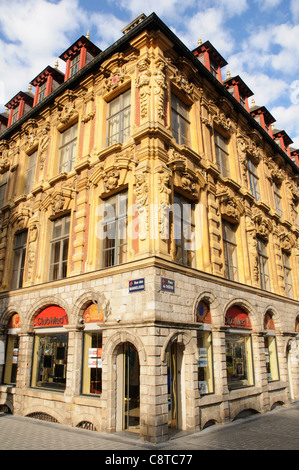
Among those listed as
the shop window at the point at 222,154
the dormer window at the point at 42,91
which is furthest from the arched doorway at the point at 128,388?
the dormer window at the point at 42,91

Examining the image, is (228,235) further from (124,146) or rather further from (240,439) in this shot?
(240,439)

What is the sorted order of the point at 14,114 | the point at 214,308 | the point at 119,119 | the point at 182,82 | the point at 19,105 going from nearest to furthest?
the point at 214,308 < the point at 119,119 < the point at 182,82 < the point at 19,105 < the point at 14,114

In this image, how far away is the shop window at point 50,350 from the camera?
39.4 feet

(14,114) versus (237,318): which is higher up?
(14,114)

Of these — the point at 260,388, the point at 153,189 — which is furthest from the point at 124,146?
the point at 260,388

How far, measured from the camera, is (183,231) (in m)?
12.1

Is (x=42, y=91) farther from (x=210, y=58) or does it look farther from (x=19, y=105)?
(x=210, y=58)

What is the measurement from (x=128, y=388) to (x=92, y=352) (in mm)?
1888

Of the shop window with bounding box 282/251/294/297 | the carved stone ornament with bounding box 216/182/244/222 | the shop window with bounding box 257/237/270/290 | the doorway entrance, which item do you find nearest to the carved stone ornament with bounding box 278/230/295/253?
the shop window with bounding box 282/251/294/297

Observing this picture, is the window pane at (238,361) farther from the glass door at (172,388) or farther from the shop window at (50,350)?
the shop window at (50,350)

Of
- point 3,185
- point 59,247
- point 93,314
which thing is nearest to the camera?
point 93,314

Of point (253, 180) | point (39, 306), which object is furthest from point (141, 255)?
point (253, 180)

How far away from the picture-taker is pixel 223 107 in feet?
55.3

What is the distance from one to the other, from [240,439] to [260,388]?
190 inches
